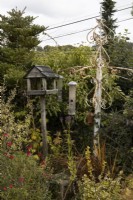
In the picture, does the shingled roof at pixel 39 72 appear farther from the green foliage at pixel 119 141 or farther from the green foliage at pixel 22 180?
the green foliage at pixel 22 180

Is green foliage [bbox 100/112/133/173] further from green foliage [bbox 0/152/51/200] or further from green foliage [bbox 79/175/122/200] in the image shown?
green foliage [bbox 0/152/51/200]

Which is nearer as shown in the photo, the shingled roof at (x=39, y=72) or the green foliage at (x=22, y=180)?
the green foliage at (x=22, y=180)

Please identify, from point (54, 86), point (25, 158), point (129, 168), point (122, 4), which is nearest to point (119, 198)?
point (129, 168)

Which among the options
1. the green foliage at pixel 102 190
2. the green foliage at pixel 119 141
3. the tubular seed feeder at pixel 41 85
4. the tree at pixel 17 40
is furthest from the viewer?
the tree at pixel 17 40

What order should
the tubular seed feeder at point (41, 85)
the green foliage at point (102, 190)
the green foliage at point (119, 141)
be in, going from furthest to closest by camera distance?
the tubular seed feeder at point (41, 85), the green foliage at point (119, 141), the green foliage at point (102, 190)

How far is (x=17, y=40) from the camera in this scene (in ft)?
21.7

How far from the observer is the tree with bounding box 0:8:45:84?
21.0 feet

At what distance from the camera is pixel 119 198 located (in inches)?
146

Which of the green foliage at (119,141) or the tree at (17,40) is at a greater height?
the tree at (17,40)

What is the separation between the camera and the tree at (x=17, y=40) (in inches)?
252

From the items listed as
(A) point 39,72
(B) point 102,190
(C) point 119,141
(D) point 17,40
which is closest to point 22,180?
(B) point 102,190

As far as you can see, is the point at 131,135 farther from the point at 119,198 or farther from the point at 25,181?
the point at 25,181

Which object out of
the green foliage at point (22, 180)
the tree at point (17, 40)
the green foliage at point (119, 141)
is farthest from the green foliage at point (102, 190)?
the tree at point (17, 40)

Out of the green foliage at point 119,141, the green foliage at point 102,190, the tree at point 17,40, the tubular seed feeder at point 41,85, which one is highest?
the tree at point 17,40
